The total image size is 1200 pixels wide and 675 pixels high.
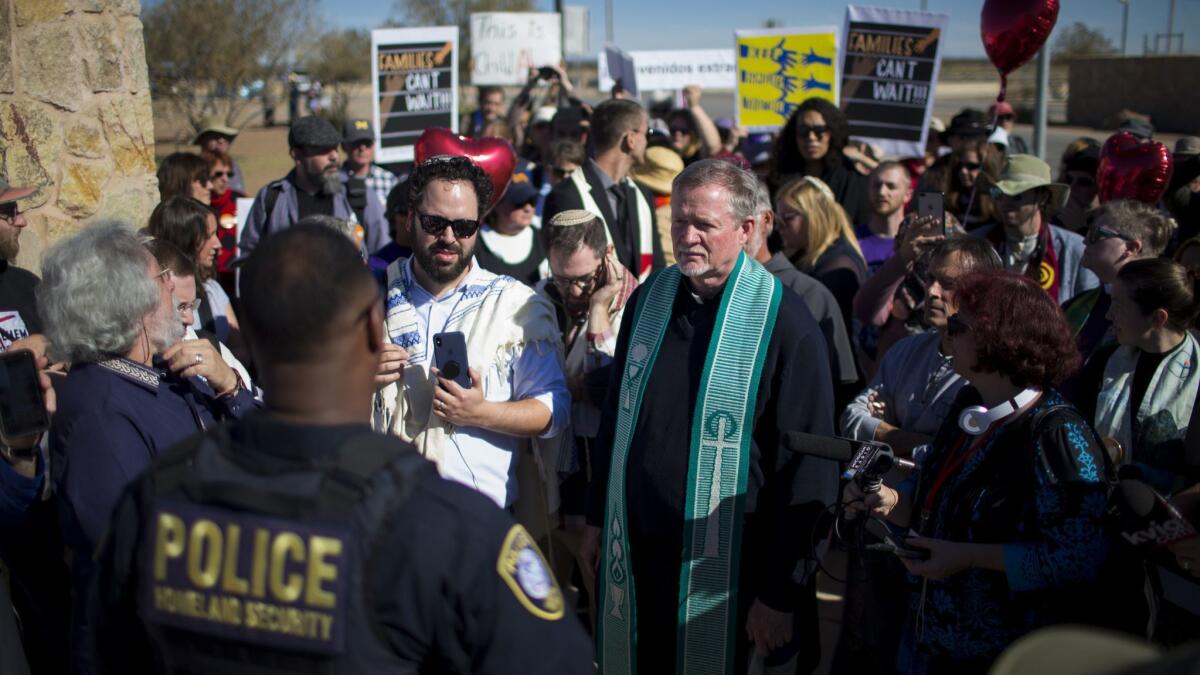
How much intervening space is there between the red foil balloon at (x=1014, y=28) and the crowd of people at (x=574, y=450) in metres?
1.82

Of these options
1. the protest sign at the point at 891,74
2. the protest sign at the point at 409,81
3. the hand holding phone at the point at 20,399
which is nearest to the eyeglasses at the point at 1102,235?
→ the protest sign at the point at 891,74

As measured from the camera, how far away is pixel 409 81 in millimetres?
8102

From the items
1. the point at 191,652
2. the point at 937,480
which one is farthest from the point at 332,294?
the point at 937,480

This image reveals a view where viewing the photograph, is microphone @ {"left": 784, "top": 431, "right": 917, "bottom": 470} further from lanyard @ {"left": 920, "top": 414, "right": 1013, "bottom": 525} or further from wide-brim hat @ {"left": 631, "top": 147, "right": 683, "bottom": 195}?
wide-brim hat @ {"left": 631, "top": 147, "right": 683, "bottom": 195}

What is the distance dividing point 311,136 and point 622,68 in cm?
641

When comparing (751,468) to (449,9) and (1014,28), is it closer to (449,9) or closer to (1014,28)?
(1014,28)

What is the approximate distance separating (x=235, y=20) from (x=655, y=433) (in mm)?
24322

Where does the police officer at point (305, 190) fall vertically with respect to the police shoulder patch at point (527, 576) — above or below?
above

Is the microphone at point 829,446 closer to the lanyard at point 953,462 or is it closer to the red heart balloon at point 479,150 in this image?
the lanyard at point 953,462

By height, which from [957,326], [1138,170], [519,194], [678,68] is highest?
[678,68]

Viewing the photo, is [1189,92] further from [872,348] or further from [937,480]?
[937,480]

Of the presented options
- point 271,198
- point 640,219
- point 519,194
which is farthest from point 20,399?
point 271,198

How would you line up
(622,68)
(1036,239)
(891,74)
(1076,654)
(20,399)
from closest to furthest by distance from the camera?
(1076,654) → (20,399) → (1036,239) → (891,74) → (622,68)

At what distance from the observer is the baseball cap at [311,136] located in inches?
248
